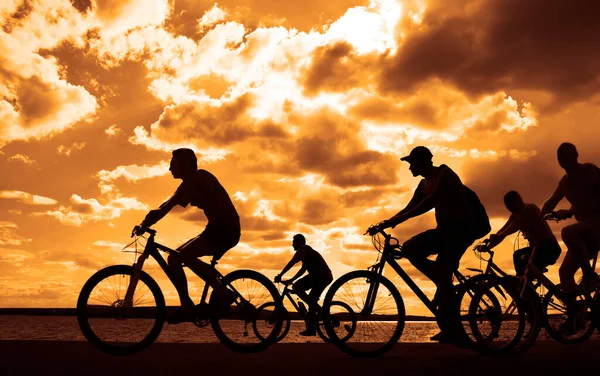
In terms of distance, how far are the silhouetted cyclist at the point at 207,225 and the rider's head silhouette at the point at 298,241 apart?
166 inches

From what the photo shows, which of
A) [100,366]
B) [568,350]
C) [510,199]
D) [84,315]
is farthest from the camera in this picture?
[510,199]

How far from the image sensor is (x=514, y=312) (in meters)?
7.87

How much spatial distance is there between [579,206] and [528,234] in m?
0.97

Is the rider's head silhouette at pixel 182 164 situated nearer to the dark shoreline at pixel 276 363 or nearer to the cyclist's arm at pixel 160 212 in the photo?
the cyclist's arm at pixel 160 212

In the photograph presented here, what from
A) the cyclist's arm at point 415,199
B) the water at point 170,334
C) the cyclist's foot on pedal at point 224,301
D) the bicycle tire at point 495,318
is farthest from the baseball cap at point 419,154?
the water at point 170,334

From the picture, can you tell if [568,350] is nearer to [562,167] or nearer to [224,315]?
[562,167]

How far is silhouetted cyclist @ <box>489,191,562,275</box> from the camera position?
9719 millimetres

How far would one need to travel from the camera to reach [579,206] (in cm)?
914

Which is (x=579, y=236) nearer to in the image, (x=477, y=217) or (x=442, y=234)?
(x=477, y=217)

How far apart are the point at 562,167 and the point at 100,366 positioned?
6.61 m

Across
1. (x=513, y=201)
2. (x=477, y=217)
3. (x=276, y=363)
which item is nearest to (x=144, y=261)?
(x=276, y=363)

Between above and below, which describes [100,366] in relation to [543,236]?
below

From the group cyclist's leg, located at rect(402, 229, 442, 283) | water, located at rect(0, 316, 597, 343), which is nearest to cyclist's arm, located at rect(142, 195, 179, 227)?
cyclist's leg, located at rect(402, 229, 442, 283)

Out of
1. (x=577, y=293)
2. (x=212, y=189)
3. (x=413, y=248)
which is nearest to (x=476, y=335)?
(x=413, y=248)
